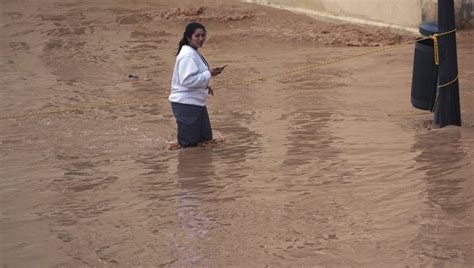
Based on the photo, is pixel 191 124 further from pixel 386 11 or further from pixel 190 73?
pixel 386 11

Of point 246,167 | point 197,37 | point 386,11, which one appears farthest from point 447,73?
point 386,11

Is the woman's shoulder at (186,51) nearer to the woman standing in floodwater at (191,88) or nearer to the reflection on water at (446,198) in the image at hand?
the woman standing in floodwater at (191,88)

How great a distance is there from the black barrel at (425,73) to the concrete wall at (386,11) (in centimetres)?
548

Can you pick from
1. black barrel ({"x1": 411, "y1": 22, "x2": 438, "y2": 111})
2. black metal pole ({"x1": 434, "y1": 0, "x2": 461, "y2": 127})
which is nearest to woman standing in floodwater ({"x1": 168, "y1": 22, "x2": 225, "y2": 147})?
black barrel ({"x1": 411, "y1": 22, "x2": 438, "y2": 111})

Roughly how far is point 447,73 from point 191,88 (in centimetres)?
233

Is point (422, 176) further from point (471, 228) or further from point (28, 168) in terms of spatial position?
point (28, 168)

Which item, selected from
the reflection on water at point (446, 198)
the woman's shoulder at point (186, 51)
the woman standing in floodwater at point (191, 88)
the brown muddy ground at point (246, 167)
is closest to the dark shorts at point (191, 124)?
the woman standing in floodwater at point (191, 88)

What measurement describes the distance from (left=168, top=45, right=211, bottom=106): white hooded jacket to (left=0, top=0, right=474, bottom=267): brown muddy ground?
500 mm

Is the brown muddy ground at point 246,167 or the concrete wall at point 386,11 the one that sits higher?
the concrete wall at point 386,11

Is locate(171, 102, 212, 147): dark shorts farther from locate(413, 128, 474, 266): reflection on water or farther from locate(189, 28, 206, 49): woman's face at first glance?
locate(413, 128, 474, 266): reflection on water

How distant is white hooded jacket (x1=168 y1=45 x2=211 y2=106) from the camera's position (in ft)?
27.1

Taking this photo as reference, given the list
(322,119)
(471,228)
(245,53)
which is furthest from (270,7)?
(471,228)

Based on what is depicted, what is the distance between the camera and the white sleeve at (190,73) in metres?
8.27

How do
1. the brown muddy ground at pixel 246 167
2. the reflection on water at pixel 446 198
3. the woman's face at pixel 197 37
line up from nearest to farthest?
the reflection on water at pixel 446 198, the brown muddy ground at pixel 246 167, the woman's face at pixel 197 37
